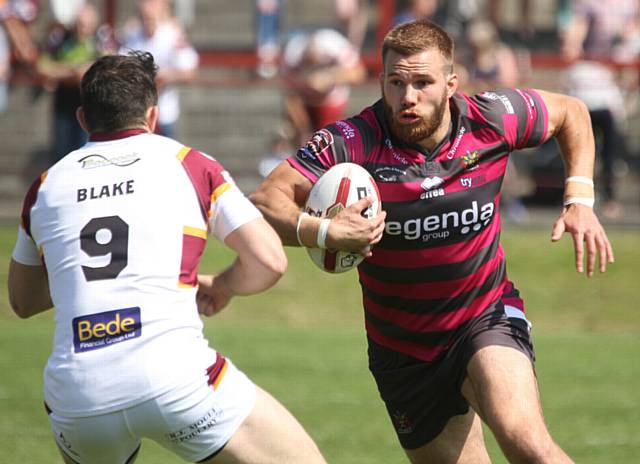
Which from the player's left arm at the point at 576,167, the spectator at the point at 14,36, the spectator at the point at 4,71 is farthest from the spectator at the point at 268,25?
the player's left arm at the point at 576,167

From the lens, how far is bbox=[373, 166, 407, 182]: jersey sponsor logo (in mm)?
5047

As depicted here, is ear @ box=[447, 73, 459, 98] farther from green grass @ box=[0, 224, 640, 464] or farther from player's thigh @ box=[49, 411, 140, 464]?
green grass @ box=[0, 224, 640, 464]

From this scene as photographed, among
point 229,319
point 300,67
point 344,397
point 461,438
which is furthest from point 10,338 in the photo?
point 461,438

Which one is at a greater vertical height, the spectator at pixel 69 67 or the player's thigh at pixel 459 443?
the player's thigh at pixel 459 443

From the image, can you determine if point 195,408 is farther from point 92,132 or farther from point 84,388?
point 92,132

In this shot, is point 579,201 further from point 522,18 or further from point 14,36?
point 14,36

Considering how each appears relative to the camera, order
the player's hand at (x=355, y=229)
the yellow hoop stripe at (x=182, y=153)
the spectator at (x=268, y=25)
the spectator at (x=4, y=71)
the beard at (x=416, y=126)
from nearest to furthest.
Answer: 1. the yellow hoop stripe at (x=182, y=153)
2. the player's hand at (x=355, y=229)
3. the beard at (x=416, y=126)
4. the spectator at (x=4, y=71)
5. the spectator at (x=268, y=25)

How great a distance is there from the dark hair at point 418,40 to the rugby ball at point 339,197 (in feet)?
Answer: 1.92

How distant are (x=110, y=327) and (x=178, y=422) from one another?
39 cm

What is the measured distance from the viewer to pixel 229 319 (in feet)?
40.3

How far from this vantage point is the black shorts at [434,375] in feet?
16.5

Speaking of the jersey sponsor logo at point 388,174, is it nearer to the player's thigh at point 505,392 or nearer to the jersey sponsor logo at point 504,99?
the jersey sponsor logo at point 504,99

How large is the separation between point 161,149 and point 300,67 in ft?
34.0

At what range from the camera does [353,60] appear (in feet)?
46.2
